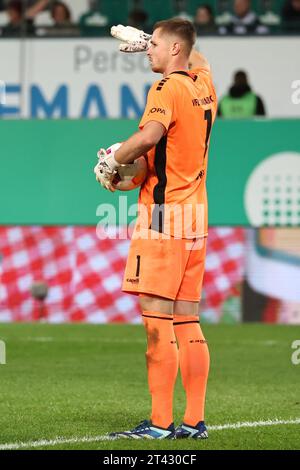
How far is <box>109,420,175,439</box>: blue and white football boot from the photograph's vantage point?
645 cm

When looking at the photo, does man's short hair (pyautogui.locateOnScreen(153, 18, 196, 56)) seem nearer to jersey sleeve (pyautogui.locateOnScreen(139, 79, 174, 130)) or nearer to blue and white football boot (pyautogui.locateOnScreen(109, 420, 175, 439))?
jersey sleeve (pyautogui.locateOnScreen(139, 79, 174, 130))

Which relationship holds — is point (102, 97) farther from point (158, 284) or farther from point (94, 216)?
point (158, 284)

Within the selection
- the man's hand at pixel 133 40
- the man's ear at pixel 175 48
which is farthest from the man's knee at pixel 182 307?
the man's hand at pixel 133 40

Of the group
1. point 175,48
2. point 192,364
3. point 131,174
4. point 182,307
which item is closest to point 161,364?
point 192,364

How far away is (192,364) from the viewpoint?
6.70m

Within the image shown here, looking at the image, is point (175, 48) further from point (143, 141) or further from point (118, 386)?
point (118, 386)

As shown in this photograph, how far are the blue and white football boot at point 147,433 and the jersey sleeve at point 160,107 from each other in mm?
1565

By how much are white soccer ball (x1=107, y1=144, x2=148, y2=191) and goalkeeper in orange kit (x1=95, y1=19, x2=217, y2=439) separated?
0.04 m

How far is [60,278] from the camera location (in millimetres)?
14602

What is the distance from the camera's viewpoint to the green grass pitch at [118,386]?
6633mm

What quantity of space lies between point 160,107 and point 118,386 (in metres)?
3.08

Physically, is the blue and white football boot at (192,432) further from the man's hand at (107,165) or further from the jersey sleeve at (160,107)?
the jersey sleeve at (160,107)

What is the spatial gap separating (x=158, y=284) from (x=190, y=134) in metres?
0.82

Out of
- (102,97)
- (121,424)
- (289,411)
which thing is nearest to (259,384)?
(289,411)
